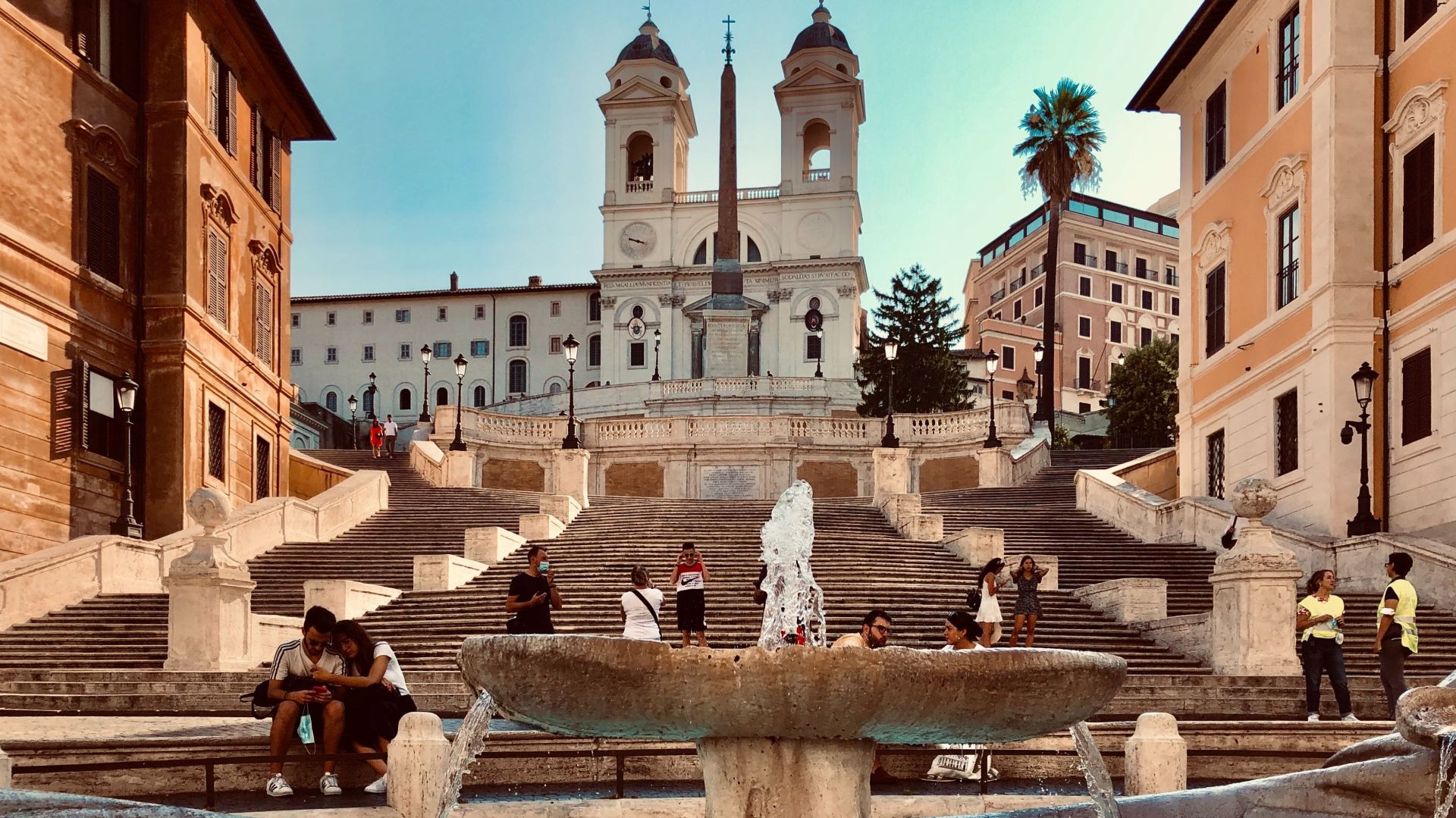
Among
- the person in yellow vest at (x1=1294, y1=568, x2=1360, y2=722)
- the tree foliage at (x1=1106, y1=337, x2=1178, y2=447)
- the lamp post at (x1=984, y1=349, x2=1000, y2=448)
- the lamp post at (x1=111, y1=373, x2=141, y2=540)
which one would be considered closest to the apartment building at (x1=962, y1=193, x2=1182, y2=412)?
the tree foliage at (x1=1106, y1=337, x2=1178, y2=447)

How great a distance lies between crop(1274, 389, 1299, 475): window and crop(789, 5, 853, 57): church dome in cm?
6615

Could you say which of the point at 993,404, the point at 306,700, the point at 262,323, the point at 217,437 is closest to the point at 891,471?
the point at 993,404

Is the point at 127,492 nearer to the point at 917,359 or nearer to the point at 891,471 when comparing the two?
the point at 891,471

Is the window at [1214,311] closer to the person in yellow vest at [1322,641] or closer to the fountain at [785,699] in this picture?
the person in yellow vest at [1322,641]

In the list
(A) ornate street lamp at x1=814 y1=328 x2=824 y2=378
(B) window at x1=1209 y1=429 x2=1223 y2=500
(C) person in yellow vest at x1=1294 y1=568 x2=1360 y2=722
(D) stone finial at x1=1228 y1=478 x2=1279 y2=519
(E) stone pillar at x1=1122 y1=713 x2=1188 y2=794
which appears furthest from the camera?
(A) ornate street lamp at x1=814 y1=328 x2=824 y2=378

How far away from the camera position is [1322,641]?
43.4 ft

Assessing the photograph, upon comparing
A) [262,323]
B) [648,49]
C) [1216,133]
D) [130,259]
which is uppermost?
[648,49]

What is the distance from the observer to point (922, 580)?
21.5 metres

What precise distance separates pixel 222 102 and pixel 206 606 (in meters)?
16.9

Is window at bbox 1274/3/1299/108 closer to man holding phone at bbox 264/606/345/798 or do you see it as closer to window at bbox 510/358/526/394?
man holding phone at bbox 264/606/345/798

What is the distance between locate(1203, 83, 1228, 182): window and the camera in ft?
103

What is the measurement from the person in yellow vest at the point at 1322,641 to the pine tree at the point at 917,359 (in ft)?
147

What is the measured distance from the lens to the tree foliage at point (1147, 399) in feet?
218

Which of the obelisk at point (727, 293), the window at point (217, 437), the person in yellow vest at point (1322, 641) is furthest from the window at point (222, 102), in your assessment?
the obelisk at point (727, 293)
